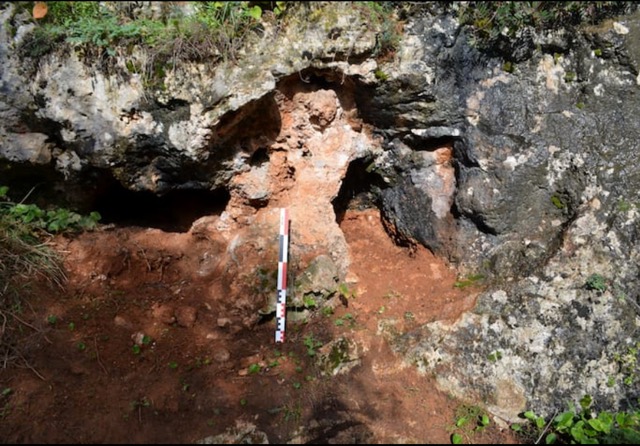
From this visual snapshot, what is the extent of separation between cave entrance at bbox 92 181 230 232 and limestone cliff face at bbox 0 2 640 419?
18cm

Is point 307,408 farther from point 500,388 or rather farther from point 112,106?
point 112,106

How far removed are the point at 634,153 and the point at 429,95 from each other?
1.74 m

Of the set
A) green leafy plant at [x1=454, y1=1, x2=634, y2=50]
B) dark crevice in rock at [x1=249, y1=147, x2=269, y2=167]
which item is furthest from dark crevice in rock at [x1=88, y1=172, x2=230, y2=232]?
green leafy plant at [x1=454, y1=1, x2=634, y2=50]

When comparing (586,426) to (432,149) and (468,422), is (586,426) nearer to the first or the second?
(468,422)

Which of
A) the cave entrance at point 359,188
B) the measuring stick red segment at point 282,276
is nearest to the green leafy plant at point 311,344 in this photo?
the measuring stick red segment at point 282,276

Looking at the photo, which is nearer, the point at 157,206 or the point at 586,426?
A: the point at 586,426

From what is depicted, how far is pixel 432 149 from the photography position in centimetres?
446

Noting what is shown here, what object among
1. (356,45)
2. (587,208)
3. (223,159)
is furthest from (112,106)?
(587,208)

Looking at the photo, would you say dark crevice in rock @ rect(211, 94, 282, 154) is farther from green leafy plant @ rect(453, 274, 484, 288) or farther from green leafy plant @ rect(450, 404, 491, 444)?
green leafy plant @ rect(450, 404, 491, 444)

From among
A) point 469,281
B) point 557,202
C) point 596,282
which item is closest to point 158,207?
point 469,281

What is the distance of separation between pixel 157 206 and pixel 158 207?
0.7 inches

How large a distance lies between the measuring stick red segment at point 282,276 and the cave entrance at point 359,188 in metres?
0.66

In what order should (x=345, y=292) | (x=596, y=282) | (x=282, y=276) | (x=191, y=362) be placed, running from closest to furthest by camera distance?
(x=191, y=362) → (x=596, y=282) → (x=282, y=276) → (x=345, y=292)

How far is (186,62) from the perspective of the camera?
3916 mm
